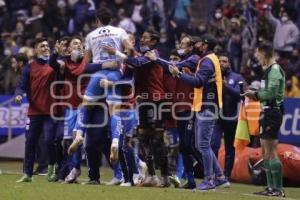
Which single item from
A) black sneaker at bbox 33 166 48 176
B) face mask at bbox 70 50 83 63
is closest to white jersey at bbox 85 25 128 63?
face mask at bbox 70 50 83 63

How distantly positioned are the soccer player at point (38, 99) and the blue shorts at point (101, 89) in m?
1.31

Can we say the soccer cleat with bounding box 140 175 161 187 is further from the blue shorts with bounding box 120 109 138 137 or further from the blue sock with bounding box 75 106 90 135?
the blue sock with bounding box 75 106 90 135

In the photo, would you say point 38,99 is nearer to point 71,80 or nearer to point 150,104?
point 71,80

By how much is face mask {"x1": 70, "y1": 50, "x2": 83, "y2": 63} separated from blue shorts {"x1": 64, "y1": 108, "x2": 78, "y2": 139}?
85 cm

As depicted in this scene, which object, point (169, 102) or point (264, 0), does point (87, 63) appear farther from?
point (264, 0)

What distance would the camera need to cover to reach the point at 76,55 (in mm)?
16156

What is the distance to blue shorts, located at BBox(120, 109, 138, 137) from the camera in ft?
52.7

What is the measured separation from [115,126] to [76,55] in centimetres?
169

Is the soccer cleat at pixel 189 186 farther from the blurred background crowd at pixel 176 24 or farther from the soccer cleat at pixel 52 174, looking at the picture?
the blurred background crowd at pixel 176 24

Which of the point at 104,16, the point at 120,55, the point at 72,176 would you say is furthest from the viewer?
the point at 72,176

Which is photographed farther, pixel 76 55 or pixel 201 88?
pixel 76 55

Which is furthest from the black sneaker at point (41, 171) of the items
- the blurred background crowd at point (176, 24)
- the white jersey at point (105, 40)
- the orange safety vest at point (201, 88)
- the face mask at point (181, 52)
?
the orange safety vest at point (201, 88)

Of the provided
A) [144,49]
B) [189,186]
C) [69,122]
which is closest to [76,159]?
[69,122]

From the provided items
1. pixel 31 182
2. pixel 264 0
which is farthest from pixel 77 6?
pixel 31 182
